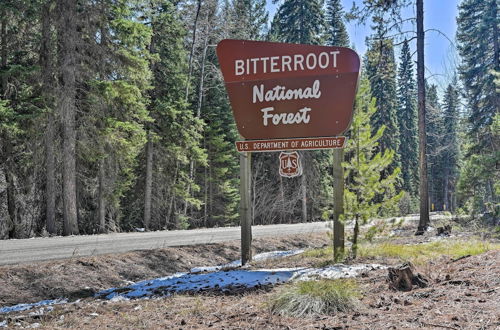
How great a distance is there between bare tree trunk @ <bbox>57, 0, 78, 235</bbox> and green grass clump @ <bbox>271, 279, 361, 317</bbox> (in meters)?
12.7

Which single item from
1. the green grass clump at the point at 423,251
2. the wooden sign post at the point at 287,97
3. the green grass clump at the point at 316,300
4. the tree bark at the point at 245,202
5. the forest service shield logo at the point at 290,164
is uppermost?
the wooden sign post at the point at 287,97

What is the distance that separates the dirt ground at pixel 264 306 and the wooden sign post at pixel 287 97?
103 inches

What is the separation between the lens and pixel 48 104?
593 inches

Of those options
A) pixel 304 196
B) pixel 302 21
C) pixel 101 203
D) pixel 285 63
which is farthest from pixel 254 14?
pixel 285 63

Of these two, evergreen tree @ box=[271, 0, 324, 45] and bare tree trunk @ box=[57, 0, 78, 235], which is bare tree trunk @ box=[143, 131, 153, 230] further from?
evergreen tree @ box=[271, 0, 324, 45]


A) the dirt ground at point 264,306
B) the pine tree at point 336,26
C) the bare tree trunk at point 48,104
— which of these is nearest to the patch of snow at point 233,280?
the dirt ground at point 264,306

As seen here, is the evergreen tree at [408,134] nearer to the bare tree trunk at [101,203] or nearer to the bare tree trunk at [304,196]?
the bare tree trunk at [304,196]

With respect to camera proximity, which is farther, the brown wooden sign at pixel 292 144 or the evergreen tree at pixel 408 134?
the evergreen tree at pixel 408 134

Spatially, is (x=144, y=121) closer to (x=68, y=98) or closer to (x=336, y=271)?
(x=68, y=98)

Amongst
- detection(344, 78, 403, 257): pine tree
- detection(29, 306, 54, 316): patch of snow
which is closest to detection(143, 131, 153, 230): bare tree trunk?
detection(344, 78, 403, 257): pine tree

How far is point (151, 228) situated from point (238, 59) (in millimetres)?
18464

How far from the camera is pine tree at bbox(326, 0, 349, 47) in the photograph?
3947 cm

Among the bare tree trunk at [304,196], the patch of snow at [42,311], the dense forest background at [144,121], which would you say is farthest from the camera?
the bare tree trunk at [304,196]

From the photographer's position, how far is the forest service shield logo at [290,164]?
26.7 feet
